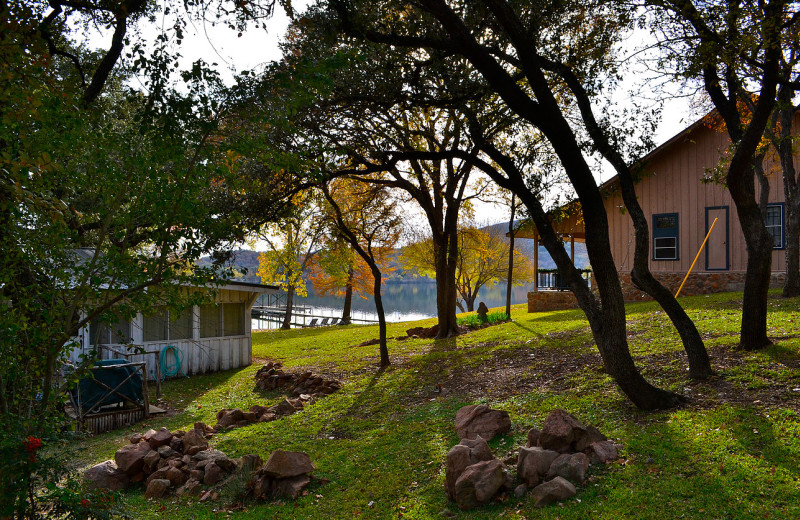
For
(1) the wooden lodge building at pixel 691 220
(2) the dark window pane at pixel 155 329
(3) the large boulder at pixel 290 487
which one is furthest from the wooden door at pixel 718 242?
(2) the dark window pane at pixel 155 329

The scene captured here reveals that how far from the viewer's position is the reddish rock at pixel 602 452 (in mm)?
6230

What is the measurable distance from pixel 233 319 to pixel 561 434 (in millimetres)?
15038

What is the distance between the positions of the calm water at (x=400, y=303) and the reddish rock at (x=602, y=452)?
40.7 metres

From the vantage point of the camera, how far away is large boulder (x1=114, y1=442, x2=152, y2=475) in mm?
7545

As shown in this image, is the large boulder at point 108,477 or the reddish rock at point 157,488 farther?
the large boulder at point 108,477

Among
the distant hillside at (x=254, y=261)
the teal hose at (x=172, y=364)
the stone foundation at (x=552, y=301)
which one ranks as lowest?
the teal hose at (x=172, y=364)

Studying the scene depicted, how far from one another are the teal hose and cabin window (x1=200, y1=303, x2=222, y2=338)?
1152 millimetres

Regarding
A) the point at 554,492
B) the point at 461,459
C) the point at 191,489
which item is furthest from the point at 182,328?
the point at 554,492

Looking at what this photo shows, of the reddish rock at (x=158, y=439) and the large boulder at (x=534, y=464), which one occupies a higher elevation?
the large boulder at (x=534, y=464)

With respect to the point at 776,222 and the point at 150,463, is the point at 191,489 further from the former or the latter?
the point at 776,222

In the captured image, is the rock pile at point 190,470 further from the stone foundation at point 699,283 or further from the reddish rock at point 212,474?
the stone foundation at point 699,283

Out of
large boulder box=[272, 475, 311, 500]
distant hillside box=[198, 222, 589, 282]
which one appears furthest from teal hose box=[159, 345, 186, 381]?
large boulder box=[272, 475, 311, 500]

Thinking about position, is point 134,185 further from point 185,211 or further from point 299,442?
point 299,442

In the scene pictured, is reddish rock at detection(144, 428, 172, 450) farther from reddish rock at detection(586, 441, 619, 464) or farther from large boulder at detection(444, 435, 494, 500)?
reddish rock at detection(586, 441, 619, 464)
